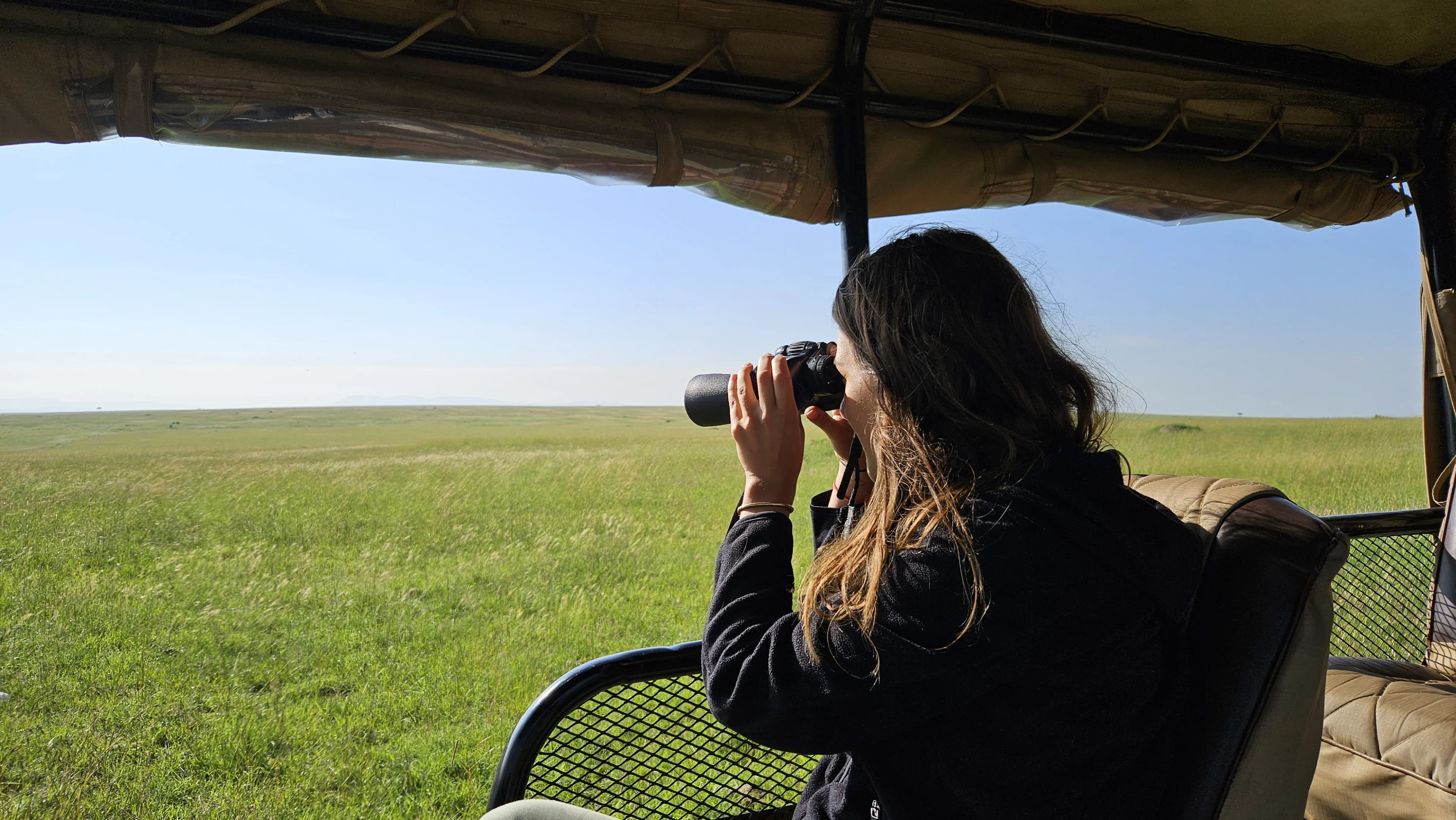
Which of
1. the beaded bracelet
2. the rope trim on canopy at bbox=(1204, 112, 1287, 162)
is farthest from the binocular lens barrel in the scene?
the rope trim on canopy at bbox=(1204, 112, 1287, 162)

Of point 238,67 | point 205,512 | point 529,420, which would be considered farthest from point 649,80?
point 529,420

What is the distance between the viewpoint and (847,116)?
1.39 m

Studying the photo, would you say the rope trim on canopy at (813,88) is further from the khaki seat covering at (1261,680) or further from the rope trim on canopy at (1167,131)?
the khaki seat covering at (1261,680)

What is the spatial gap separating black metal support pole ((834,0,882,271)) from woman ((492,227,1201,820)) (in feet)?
1.96

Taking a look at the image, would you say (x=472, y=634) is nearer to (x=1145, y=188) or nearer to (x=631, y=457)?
(x=1145, y=188)

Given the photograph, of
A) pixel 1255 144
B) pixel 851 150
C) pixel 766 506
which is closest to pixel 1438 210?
pixel 1255 144

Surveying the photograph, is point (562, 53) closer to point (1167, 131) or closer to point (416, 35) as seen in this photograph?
point (416, 35)

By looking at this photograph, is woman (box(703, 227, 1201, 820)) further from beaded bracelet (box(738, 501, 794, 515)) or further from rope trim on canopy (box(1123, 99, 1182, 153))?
rope trim on canopy (box(1123, 99, 1182, 153))

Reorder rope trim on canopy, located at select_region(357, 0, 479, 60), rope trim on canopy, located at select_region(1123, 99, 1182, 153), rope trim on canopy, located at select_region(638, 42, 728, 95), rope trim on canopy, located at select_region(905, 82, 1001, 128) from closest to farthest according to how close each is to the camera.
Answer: rope trim on canopy, located at select_region(357, 0, 479, 60) < rope trim on canopy, located at select_region(638, 42, 728, 95) < rope trim on canopy, located at select_region(905, 82, 1001, 128) < rope trim on canopy, located at select_region(1123, 99, 1182, 153)

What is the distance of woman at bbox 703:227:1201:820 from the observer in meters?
0.65

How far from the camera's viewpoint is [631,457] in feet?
27.8

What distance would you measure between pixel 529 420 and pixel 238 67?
16.7m

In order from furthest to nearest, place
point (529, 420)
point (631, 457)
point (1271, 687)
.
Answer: point (529, 420) → point (631, 457) → point (1271, 687)

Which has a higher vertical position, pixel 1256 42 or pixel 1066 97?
pixel 1256 42
